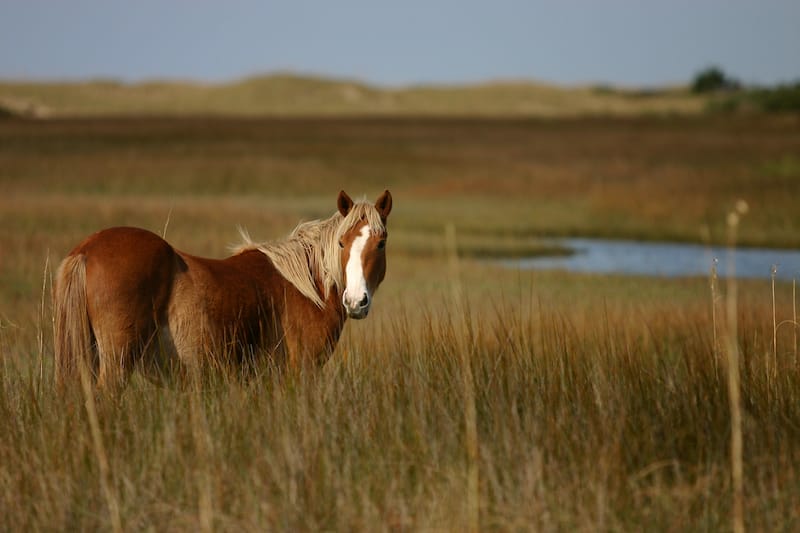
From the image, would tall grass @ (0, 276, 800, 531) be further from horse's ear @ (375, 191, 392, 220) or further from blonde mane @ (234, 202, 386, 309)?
horse's ear @ (375, 191, 392, 220)

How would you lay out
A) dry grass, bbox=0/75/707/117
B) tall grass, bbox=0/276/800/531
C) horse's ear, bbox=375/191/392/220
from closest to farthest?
tall grass, bbox=0/276/800/531 < horse's ear, bbox=375/191/392/220 < dry grass, bbox=0/75/707/117

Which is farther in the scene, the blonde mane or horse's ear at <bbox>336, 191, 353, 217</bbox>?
the blonde mane

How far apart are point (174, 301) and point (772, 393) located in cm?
348

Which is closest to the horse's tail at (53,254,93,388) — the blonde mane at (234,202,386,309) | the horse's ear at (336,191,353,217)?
the blonde mane at (234,202,386,309)

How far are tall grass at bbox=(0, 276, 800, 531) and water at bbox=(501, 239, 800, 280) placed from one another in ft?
35.7

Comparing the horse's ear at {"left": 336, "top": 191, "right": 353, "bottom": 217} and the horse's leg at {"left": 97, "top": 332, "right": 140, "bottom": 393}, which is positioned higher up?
the horse's ear at {"left": 336, "top": 191, "right": 353, "bottom": 217}

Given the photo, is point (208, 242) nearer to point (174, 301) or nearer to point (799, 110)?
point (174, 301)

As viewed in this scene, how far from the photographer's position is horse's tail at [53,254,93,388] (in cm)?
552

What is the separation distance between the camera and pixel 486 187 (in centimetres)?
3312

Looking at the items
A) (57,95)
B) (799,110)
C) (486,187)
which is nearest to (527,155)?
(486,187)

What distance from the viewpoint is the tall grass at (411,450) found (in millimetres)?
4336

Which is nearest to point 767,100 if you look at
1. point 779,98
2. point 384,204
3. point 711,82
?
point 779,98

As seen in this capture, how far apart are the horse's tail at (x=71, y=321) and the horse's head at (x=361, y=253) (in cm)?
148

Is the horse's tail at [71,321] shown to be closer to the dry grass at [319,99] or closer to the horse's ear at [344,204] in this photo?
the horse's ear at [344,204]
